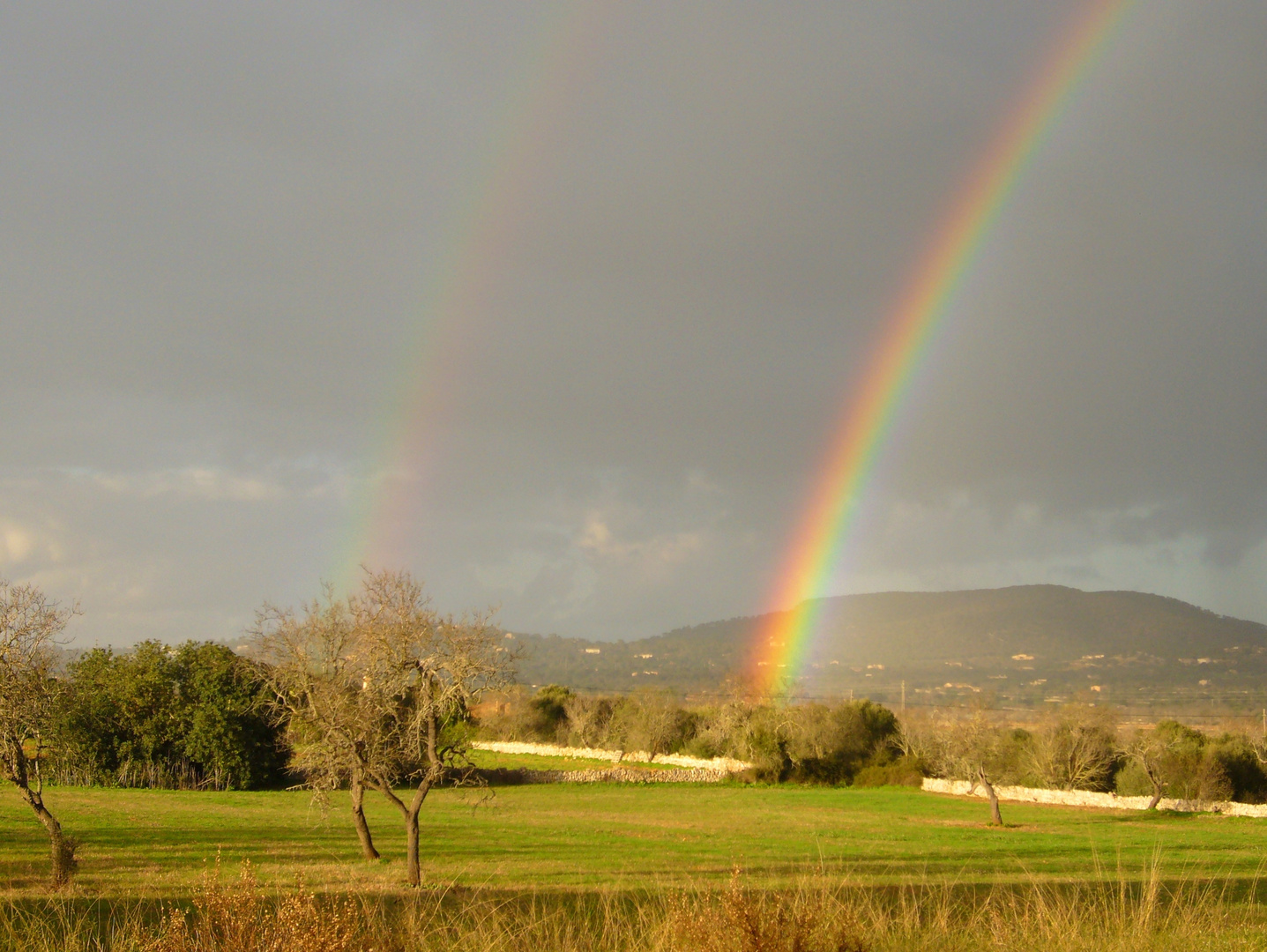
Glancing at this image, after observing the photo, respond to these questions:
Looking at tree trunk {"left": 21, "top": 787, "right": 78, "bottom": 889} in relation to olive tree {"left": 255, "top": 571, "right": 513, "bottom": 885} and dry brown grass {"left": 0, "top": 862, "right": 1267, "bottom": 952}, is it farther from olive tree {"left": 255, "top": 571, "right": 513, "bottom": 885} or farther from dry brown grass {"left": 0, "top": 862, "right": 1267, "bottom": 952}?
dry brown grass {"left": 0, "top": 862, "right": 1267, "bottom": 952}

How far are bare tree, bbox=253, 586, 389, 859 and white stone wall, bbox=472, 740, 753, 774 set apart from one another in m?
64.2

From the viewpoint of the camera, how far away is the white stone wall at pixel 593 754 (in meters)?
92.8

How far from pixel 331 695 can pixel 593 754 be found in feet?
265

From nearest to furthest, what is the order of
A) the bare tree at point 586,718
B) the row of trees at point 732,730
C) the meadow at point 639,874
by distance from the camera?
the meadow at point 639,874, the row of trees at point 732,730, the bare tree at point 586,718

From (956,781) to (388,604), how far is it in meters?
61.3

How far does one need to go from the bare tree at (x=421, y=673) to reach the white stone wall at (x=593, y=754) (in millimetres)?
66351

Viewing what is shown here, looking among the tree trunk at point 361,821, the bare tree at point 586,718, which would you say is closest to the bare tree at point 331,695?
the tree trunk at point 361,821

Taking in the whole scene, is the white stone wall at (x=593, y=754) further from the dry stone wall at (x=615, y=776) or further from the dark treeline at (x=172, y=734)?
the dark treeline at (x=172, y=734)

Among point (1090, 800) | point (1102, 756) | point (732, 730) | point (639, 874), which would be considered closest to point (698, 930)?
point (639, 874)

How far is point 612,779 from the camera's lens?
249 feet

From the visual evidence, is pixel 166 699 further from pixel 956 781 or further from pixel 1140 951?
pixel 1140 951

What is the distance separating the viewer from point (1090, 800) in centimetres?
6631

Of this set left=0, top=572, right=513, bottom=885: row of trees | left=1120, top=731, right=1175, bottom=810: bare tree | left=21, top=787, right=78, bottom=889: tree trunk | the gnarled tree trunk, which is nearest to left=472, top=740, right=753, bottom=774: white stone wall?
left=1120, top=731, right=1175, bottom=810: bare tree

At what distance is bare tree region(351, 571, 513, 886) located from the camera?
75.6 feet
